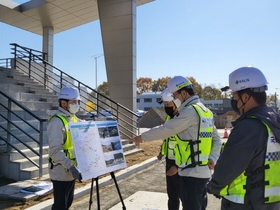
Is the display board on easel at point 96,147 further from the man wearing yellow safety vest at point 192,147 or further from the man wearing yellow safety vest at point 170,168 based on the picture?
the man wearing yellow safety vest at point 170,168

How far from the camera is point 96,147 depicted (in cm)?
323

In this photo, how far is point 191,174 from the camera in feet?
9.50

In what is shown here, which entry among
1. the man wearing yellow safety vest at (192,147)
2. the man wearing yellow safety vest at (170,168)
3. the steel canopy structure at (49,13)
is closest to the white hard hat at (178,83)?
the man wearing yellow safety vest at (192,147)

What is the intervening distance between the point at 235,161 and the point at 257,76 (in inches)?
26.7

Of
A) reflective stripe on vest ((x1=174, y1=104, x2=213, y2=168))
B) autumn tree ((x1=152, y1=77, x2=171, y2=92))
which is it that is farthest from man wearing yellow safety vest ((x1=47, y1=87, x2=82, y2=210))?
autumn tree ((x1=152, y1=77, x2=171, y2=92))

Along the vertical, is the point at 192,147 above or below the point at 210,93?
below

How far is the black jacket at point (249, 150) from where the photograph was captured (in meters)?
1.92

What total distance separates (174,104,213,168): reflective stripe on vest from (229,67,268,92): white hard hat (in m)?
0.87

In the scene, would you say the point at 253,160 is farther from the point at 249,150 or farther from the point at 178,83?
the point at 178,83

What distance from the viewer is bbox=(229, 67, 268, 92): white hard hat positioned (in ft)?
6.77

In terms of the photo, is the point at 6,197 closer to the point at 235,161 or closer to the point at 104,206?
the point at 104,206

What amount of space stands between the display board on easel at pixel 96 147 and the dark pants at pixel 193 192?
0.97 meters

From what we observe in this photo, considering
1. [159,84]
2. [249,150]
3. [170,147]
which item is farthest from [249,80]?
[159,84]

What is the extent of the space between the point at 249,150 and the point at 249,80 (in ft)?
1.76
